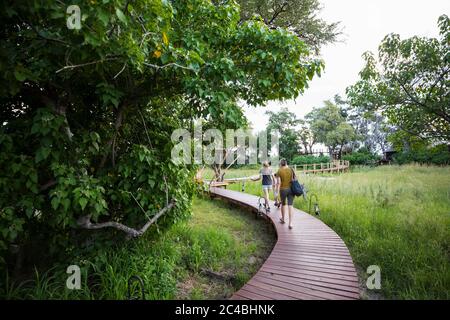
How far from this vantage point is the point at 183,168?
416 cm

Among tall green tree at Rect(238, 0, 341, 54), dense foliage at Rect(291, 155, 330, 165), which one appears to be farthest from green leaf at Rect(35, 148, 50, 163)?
dense foliage at Rect(291, 155, 330, 165)

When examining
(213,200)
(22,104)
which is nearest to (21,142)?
(22,104)

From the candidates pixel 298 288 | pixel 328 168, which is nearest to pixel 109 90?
pixel 298 288

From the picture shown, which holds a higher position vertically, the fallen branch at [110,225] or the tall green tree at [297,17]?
the tall green tree at [297,17]

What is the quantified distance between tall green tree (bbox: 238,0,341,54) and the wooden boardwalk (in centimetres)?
723

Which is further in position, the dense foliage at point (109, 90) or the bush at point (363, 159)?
the bush at point (363, 159)

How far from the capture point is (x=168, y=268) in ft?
13.0

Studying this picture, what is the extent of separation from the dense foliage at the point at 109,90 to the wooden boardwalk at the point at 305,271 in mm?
1763

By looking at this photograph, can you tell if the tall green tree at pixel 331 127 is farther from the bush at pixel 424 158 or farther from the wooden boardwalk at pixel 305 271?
the wooden boardwalk at pixel 305 271

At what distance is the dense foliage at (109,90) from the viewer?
2186 millimetres

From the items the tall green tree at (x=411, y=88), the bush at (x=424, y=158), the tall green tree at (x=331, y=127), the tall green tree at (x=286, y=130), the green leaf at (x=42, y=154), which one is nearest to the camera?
the green leaf at (x=42, y=154)

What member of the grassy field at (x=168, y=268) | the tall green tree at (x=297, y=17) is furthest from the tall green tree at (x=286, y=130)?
the grassy field at (x=168, y=268)

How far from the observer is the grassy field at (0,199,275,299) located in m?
Result: 3.17

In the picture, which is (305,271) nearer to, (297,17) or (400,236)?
(400,236)
